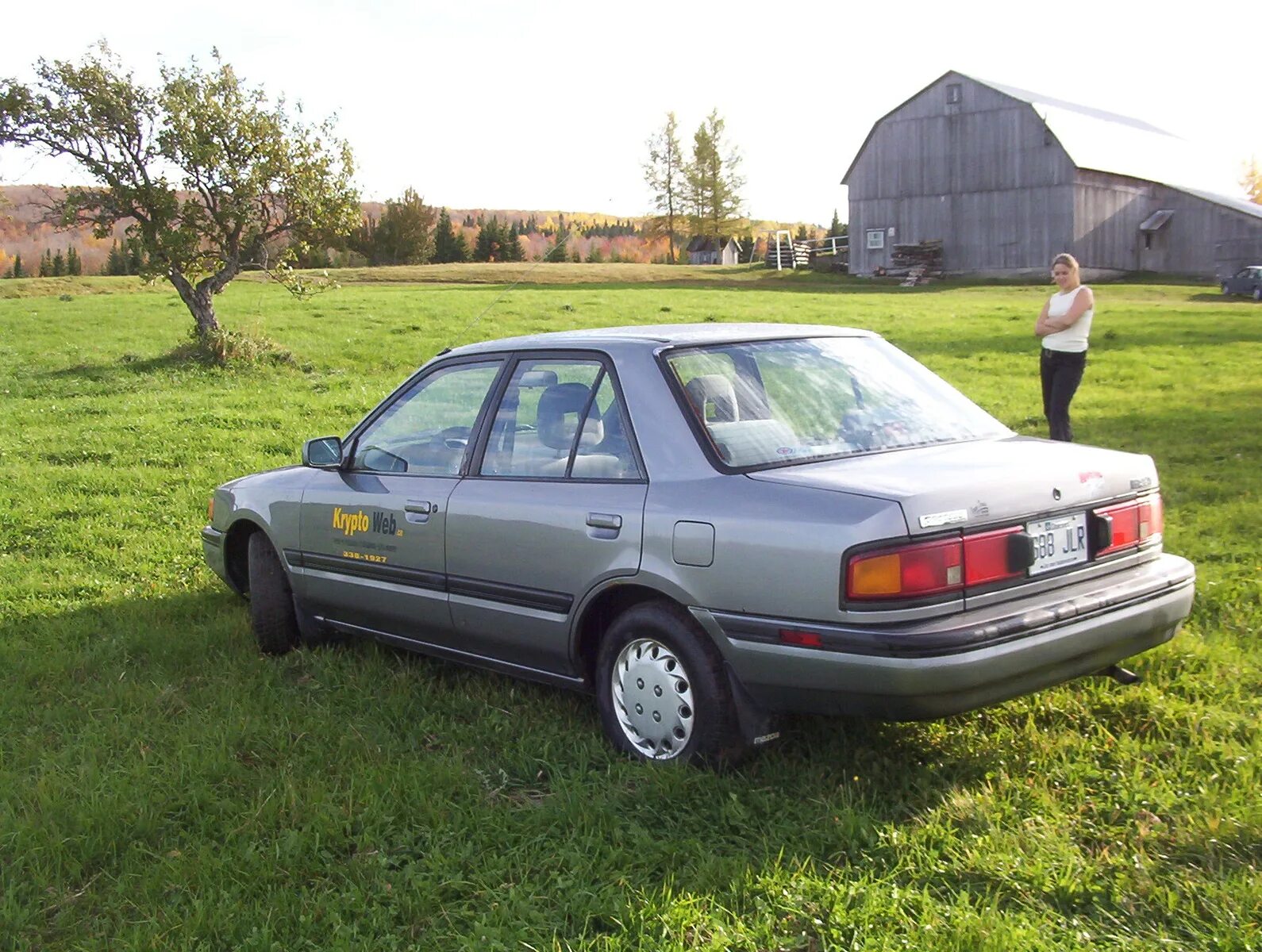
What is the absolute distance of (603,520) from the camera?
439 cm

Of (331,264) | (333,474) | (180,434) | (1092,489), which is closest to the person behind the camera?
(1092,489)

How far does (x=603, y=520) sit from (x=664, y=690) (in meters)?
0.64

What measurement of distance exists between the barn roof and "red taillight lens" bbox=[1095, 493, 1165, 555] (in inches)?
1685

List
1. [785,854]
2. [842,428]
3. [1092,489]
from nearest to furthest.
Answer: [785,854] < [1092,489] < [842,428]

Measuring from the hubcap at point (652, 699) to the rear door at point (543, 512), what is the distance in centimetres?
29

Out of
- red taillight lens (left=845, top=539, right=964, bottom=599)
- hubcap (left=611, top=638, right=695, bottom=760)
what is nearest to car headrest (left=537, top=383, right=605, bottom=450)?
hubcap (left=611, top=638, right=695, bottom=760)

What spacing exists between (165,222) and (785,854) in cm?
1790

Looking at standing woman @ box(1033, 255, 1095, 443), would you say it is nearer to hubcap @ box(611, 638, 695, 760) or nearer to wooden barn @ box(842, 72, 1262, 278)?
hubcap @ box(611, 638, 695, 760)

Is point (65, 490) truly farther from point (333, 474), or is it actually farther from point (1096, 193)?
point (1096, 193)

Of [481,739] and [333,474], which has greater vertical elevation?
[333,474]

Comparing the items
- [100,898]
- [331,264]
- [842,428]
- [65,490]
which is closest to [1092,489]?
[842,428]

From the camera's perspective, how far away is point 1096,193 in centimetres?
4475

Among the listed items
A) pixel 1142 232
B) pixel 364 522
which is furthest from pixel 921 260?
pixel 364 522

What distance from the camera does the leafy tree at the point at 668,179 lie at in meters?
78.6
